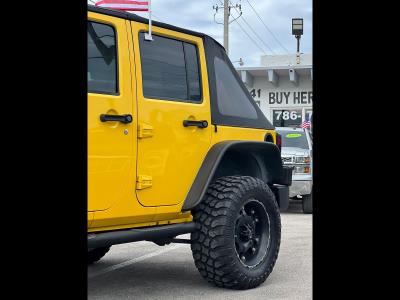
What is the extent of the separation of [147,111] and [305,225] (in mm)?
6234

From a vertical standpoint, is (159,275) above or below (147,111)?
below

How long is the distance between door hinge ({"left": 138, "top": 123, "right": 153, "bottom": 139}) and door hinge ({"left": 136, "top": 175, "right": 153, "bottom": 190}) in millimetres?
288

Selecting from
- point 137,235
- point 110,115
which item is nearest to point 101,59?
point 110,115

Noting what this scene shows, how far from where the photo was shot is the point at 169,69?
5.26 metres

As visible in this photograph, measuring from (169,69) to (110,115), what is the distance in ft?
3.01

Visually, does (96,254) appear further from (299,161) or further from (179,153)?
(299,161)

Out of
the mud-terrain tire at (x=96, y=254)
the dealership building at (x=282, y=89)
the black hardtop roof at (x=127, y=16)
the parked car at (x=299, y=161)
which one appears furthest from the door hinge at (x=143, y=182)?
the dealership building at (x=282, y=89)

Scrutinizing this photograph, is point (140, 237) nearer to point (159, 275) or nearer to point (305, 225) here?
point (159, 275)

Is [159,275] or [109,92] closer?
[109,92]
